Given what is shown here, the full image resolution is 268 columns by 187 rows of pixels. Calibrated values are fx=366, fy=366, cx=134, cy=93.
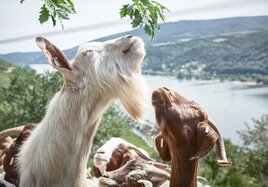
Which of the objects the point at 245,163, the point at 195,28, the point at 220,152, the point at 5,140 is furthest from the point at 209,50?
the point at 220,152

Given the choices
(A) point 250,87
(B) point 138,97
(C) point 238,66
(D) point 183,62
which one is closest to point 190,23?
(D) point 183,62

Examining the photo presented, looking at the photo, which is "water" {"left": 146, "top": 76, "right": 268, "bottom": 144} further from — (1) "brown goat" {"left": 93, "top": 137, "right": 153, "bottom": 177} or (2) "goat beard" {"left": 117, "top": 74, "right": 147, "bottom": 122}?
(2) "goat beard" {"left": 117, "top": 74, "right": 147, "bottom": 122}

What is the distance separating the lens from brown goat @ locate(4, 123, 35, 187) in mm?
811

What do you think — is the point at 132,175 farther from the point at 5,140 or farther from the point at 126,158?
the point at 5,140

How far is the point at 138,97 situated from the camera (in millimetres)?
729

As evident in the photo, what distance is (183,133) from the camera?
67 centimetres

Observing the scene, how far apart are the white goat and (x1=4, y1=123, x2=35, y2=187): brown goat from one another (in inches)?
3.0

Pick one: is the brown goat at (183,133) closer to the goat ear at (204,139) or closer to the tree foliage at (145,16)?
the goat ear at (204,139)

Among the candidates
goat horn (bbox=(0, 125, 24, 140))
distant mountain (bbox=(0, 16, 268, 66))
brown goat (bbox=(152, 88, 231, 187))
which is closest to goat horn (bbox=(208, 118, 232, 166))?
brown goat (bbox=(152, 88, 231, 187))

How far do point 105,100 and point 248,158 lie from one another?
8.69 feet

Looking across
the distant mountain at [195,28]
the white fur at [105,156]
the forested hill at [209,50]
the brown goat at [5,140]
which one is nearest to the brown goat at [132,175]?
the white fur at [105,156]

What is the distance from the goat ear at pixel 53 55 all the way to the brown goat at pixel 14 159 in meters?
0.24

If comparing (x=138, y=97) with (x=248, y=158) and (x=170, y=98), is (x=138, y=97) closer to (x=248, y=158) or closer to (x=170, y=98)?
(x=170, y=98)

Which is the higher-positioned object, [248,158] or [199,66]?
[199,66]
